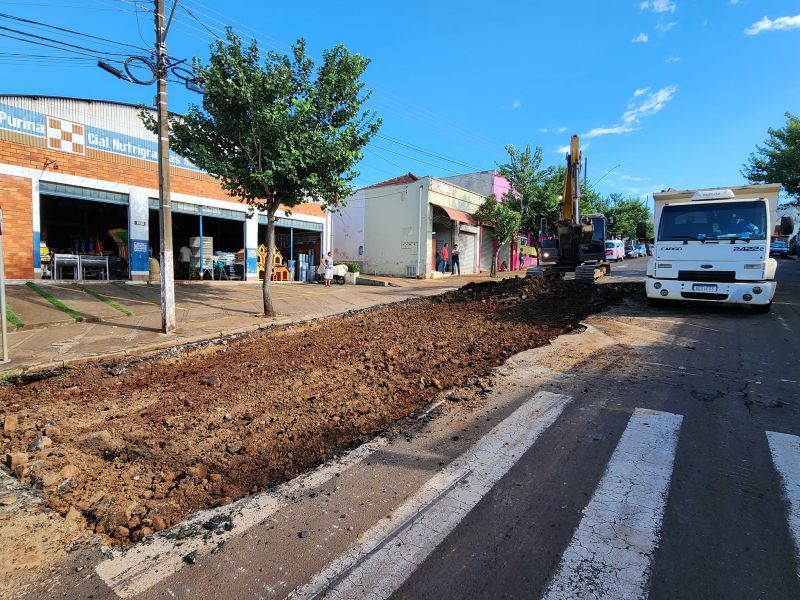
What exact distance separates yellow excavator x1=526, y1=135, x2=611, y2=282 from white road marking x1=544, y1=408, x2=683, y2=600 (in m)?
12.0

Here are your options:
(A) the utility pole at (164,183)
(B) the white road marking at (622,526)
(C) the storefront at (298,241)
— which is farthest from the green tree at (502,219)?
(B) the white road marking at (622,526)

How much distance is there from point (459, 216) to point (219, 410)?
22431 mm

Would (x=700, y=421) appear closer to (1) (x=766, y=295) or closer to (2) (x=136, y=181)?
(1) (x=766, y=295)

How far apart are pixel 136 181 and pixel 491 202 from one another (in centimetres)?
1823

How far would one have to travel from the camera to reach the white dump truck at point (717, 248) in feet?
30.6

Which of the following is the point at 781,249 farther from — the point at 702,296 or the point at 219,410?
the point at 219,410

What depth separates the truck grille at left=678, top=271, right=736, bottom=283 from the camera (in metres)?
9.48

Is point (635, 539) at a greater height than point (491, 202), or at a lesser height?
lesser

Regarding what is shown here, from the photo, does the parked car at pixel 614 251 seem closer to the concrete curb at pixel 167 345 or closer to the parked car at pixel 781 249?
the parked car at pixel 781 249

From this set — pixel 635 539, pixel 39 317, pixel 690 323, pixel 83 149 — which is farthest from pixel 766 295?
pixel 83 149

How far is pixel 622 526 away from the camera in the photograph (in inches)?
109

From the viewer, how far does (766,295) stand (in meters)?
9.33

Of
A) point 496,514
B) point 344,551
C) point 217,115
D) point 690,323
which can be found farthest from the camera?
point 217,115

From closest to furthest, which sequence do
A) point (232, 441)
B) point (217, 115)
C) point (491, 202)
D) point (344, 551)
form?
point (344, 551)
point (232, 441)
point (217, 115)
point (491, 202)
